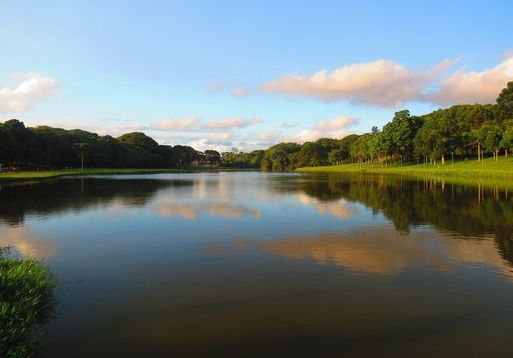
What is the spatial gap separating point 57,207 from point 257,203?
52.3 ft

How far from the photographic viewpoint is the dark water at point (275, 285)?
9438 millimetres

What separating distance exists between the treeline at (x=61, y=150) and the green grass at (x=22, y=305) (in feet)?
328

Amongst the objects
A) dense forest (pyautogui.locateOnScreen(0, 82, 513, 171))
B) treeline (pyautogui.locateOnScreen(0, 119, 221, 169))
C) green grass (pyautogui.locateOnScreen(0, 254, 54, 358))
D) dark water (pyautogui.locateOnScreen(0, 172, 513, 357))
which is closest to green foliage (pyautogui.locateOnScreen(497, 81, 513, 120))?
dense forest (pyautogui.locateOnScreen(0, 82, 513, 171))

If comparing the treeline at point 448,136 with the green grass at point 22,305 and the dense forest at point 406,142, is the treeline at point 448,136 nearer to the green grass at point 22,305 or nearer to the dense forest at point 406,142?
the dense forest at point 406,142

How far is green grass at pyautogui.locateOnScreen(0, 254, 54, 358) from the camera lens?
8180 mm

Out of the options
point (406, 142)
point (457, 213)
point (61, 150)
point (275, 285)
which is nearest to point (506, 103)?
point (406, 142)

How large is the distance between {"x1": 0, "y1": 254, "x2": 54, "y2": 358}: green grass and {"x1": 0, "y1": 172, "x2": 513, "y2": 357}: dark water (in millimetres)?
474

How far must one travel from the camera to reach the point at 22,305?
32.4 feet

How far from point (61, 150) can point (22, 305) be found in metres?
141

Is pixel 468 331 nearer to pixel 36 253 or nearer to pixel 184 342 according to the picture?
pixel 184 342

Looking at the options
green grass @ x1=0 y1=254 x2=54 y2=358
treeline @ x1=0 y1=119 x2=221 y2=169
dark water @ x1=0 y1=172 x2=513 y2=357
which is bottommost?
dark water @ x1=0 y1=172 x2=513 y2=357

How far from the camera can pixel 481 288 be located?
13.0 metres

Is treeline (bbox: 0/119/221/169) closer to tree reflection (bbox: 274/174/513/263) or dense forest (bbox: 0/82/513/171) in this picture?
dense forest (bbox: 0/82/513/171)

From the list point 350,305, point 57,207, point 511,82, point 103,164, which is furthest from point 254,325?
point 103,164
